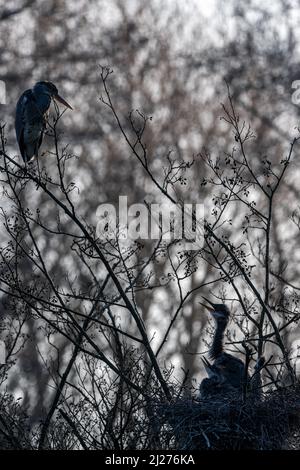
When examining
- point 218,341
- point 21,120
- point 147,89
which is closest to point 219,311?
point 218,341

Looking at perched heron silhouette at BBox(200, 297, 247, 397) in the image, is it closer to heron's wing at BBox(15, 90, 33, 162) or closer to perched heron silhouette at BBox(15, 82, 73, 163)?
perched heron silhouette at BBox(15, 82, 73, 163)

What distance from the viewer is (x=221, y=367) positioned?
12.5m

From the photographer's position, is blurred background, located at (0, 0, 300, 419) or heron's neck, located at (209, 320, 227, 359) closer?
heron's neck, located at (209, 320, 227, 359)

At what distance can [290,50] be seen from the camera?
2934 cm

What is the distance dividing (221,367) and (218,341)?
86 centimetres

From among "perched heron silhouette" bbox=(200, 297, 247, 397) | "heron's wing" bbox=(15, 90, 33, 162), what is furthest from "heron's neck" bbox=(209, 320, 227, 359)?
"heron's wing" bbox=(15, 90, 33, 162)

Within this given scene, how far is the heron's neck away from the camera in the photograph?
43.4 ft

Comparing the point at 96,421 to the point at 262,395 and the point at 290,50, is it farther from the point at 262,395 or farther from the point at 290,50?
the point at 290,50

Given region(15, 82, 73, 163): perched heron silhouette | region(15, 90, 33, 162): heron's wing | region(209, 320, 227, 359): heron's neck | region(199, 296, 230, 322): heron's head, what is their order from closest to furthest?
region(209, 320, 227, 359): heron's neck
region(199, 296, 230, 322): heron's head
region(15, 82, 73, 163): perched heron silhouette
region(15, 90, 33, 162): heron's wing

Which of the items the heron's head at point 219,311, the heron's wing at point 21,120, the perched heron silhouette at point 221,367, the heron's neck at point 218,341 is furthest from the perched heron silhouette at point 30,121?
the heron's neck at point 218,341

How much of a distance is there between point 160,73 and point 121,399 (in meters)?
19.4

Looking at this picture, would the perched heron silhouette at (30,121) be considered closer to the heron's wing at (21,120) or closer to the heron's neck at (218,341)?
the heron's wing at (21,120)

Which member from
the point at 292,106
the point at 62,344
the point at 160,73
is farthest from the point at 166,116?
the point at 62,344

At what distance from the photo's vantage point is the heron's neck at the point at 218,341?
13.2m
